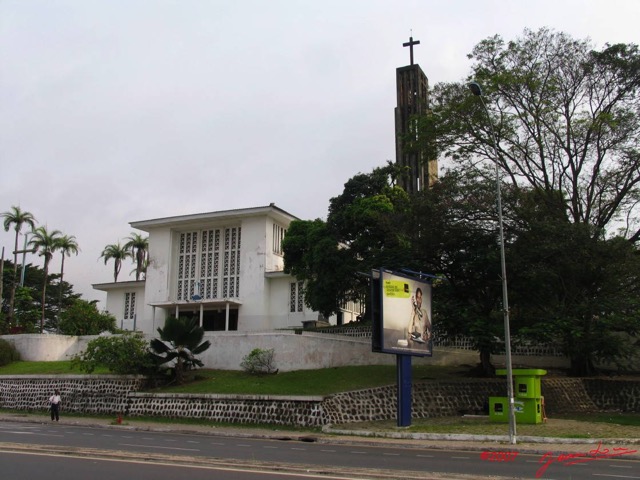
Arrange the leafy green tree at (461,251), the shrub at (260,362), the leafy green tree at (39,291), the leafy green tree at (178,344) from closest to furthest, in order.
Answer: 1. the leafy green tree at (461,251)
2. the leafy green tree at (178,344)
3. the shrub at (260,362)
4. the leafy green tree at (39,291)

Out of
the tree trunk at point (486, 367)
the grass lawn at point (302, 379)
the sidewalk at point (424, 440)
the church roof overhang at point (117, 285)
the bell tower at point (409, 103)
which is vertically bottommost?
the sidewalk at point (424, 440)

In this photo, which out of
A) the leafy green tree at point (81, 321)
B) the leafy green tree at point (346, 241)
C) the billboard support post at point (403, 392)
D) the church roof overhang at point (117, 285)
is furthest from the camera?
the church roof overhang at point (117, 285)

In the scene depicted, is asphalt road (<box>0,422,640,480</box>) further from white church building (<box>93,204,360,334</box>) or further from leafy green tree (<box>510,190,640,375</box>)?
white church building (<box>93,204,360,334</box>)

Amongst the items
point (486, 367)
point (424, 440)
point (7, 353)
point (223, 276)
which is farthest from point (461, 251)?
point (7, 353)

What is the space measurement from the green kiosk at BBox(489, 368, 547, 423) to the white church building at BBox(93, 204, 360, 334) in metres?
23.3

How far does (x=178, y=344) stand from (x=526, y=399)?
16.0m

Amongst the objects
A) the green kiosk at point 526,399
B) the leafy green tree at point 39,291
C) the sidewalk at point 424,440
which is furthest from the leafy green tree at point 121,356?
the leafy green tree at point 39,291

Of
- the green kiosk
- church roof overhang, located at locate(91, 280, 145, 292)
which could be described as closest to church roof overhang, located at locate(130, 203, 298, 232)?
church roof overhang, located at locate(91, 280, 145, 292)

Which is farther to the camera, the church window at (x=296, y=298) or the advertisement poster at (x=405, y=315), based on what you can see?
the church window at (x=296, y=298)

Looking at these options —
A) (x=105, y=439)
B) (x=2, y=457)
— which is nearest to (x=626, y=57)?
(x=105, y=439)

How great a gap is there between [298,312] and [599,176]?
23.4 metres

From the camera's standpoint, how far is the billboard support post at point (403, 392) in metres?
22.1

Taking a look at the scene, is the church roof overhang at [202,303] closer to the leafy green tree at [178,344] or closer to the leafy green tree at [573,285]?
the leafy green tree at [178,344]

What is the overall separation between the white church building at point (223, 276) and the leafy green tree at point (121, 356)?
53.5ft
